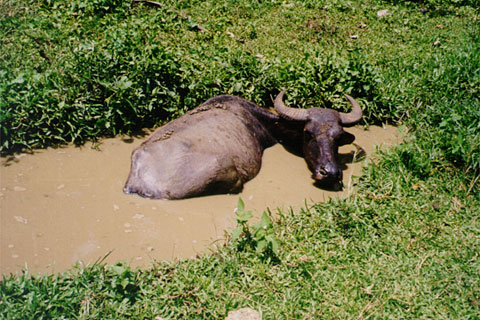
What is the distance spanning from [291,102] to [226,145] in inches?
64.7

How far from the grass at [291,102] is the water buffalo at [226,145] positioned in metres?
0.50

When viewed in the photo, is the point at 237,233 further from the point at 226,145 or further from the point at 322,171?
the point at 322,171

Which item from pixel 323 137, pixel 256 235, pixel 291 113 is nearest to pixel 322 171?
pixel 323 137

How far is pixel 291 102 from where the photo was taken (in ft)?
19.1

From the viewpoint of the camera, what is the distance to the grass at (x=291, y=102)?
10.2 feet

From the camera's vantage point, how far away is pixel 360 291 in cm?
324

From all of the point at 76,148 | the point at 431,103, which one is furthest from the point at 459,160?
the point at 76,148

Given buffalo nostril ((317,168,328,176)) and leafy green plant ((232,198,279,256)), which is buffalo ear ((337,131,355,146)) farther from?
leafy green plant ((232,198,279,256))

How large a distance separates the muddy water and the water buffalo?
14cm

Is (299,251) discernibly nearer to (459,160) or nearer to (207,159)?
(207,159)

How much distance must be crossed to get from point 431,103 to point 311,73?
1.61 metres

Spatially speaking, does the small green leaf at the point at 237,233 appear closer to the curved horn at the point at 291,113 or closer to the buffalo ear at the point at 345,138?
the buffalo ear at the point at 345,138

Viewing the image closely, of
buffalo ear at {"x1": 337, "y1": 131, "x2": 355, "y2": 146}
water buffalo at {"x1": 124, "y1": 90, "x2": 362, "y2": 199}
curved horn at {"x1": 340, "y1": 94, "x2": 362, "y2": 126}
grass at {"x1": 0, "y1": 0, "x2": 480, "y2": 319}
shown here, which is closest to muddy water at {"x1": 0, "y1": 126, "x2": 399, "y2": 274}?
water buffalo at {"x1": 124, "y1": 90, "x2": 362, "y2": 199}

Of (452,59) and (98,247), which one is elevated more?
(452,59)
